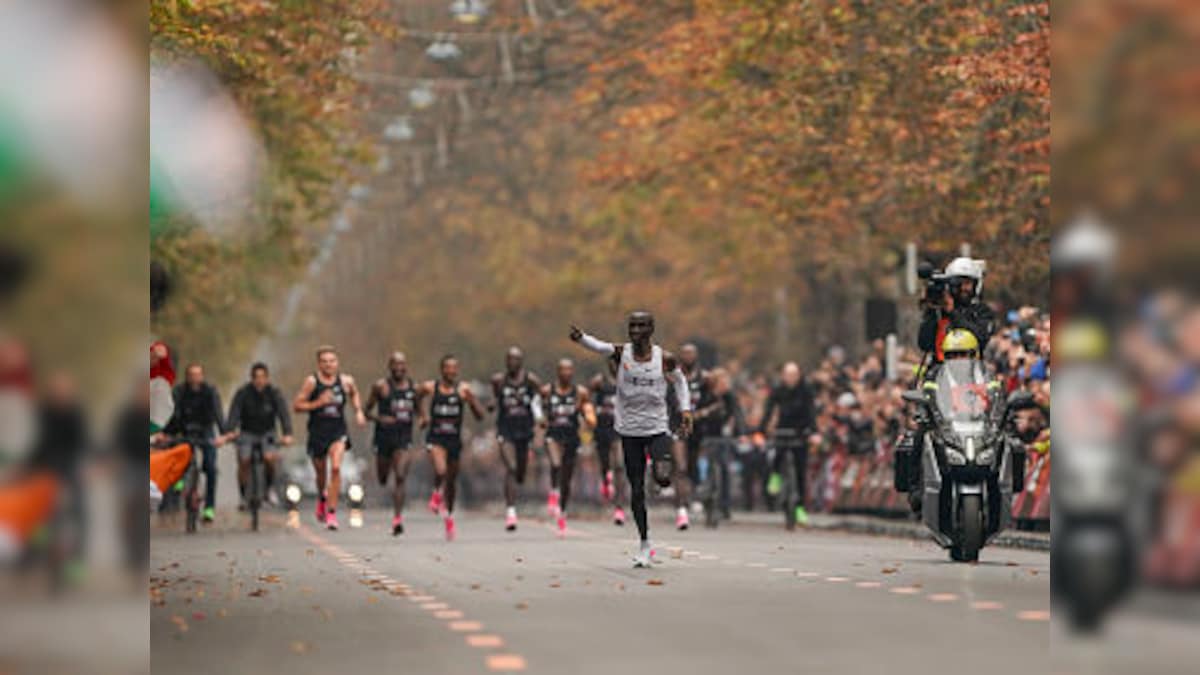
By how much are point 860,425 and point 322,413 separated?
829 cm

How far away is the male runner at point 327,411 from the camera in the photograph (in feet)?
107

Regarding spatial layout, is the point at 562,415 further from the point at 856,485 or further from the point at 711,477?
the point at 856,485

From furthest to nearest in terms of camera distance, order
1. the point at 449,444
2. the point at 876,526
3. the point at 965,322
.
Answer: the point at 876,526 < the point at 449,444 < the point at 965,322

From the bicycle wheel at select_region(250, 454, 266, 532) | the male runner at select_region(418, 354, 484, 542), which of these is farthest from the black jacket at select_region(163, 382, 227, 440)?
the male runner at select_region(418, 354, 484, 542)

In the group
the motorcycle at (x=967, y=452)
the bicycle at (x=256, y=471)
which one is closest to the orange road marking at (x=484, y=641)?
the motorcycle at (x=967, y=452)

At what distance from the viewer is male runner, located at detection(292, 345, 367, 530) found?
107ft

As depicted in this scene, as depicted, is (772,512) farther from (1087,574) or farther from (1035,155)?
(1087,574)

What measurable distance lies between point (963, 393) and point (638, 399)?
2.73m

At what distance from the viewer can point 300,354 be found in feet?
301

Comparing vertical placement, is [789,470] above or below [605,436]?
below

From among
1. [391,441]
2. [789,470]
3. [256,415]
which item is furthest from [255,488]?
[789,470]

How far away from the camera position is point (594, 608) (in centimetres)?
1669

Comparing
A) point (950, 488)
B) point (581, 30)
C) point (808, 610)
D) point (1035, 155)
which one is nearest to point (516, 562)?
point (950, 488)

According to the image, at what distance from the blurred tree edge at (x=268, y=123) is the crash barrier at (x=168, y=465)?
6.61 ft
